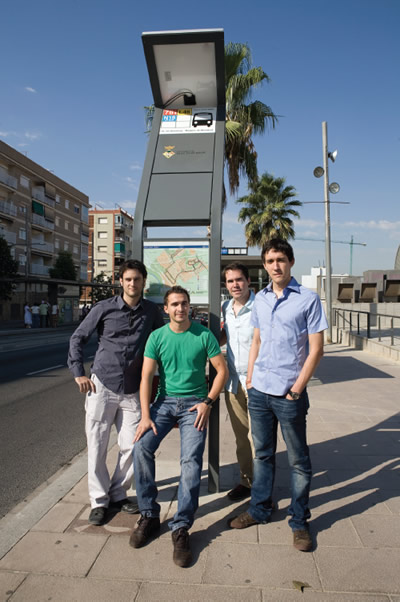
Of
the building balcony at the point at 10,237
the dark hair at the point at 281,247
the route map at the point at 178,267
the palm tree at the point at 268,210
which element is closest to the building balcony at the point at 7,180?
the building balcony at the point at 10,237

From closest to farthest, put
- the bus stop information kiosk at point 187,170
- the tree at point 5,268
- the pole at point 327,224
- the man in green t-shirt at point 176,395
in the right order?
the man in green t-shirt at point 176,395
the bus stop information kiosk at point 187,170
the pole at point 327,224
the tree at point 5,268

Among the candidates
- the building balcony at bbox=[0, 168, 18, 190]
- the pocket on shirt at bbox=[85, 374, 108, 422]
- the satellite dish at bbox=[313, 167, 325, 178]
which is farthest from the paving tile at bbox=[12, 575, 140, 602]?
the building balcony at bbox=[0, 168, 18, 190]

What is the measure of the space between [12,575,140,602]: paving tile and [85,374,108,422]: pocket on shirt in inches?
40.9

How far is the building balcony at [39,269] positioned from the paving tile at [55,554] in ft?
165

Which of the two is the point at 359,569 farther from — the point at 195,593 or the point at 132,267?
the point at 132,267

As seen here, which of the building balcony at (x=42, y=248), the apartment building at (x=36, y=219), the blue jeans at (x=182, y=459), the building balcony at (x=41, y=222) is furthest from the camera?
the building balcony at (x=42, y=248)

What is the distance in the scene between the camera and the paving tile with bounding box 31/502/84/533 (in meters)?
3.02

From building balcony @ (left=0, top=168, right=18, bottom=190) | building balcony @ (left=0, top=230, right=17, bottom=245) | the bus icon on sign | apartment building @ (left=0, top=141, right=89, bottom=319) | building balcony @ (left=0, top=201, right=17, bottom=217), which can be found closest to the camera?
the bus icon on sign

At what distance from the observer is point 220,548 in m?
2.75

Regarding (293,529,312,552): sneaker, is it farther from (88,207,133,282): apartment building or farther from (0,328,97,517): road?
(88,207,133,282): apartment building

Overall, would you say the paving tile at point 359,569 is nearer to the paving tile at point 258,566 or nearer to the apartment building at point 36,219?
the paving tile at point 258,566

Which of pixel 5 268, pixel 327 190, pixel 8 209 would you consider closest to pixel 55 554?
pixel 327 190

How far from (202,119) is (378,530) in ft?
12.1

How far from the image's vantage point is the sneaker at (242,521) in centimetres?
299
